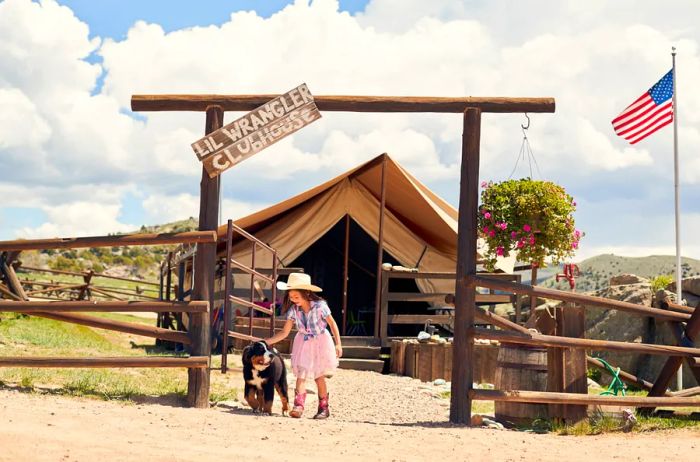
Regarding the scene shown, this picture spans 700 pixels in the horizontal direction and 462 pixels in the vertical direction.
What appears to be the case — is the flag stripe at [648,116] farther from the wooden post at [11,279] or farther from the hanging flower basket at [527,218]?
the wooden post at [11,279]

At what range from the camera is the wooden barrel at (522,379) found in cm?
849

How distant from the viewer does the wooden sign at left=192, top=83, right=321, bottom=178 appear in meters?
8.46

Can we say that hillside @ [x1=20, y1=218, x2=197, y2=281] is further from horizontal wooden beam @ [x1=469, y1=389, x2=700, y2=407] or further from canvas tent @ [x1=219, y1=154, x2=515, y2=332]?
horizontal wooden beam @ [x1=469, y1=389, x2=700, y2=407]

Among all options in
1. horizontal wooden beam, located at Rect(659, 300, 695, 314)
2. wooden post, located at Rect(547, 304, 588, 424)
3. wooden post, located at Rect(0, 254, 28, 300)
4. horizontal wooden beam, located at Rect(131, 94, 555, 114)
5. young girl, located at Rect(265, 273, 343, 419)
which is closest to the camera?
young girl, located at Rect(265, 273, 343, 419)

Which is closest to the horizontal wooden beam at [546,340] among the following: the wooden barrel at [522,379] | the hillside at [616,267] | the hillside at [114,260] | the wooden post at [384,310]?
the wooden barrel at [522,379]

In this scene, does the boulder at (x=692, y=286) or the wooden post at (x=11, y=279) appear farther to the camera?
the boulder at (x=692, y=286)

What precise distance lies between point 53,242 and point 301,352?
8.30ft

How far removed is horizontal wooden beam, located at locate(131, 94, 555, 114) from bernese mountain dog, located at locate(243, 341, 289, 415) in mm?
2435

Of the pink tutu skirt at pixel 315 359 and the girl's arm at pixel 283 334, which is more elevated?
the girl's arm at pixel 283 334

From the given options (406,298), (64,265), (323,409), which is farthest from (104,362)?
(64,265)

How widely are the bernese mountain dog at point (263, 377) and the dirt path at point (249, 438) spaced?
0.18 metres

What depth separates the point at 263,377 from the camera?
791 centimetres


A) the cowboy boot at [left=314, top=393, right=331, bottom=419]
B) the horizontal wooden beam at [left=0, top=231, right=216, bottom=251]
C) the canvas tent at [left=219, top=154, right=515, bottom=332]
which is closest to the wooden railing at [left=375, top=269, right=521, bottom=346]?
the canvas tent at [left=219, top=154, right=515, bottom=332]

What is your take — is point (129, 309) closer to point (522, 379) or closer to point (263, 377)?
point (263, 377)
